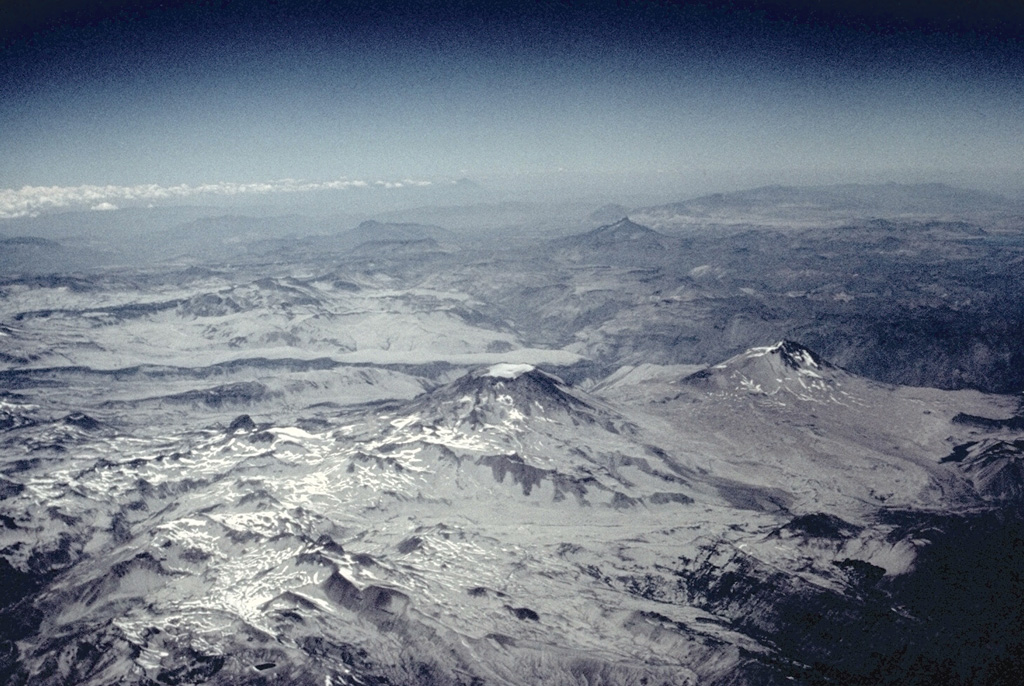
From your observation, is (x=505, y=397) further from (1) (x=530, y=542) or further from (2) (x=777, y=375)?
(2) (x=777, y=375)

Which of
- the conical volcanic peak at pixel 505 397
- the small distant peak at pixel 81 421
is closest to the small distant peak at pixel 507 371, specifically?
the conical volcanic peak at pixel 505 397

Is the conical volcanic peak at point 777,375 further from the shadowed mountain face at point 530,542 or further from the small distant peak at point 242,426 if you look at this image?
the small distant peak at point 242,426

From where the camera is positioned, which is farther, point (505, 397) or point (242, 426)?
point (242, 426)

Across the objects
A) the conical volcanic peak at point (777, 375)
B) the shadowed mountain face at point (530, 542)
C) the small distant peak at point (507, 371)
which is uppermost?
the small distant peak at point (507, 371)

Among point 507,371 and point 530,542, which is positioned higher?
point 507,371

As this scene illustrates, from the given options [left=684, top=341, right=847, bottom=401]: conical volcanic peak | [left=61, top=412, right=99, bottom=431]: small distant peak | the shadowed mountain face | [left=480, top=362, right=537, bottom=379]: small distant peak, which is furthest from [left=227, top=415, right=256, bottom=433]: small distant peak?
[left=684, top=341, right=847, bottom=401]: conical volcanic peak

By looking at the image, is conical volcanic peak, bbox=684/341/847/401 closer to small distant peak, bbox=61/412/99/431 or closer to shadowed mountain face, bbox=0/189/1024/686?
shadowed mountain face, bbox=0/189/1024/686

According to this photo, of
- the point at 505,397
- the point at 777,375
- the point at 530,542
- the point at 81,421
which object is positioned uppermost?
the point at 505,397

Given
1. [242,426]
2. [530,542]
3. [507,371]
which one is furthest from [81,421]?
[530,542]

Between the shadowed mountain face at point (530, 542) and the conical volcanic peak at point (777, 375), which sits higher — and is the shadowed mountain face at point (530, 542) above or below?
below
